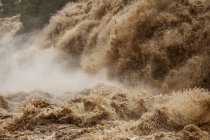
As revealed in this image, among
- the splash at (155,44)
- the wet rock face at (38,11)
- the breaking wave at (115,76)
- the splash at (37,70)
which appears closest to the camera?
the breaking wave at (115,76)

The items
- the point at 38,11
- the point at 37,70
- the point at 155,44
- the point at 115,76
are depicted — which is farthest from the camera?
the point at 38,11

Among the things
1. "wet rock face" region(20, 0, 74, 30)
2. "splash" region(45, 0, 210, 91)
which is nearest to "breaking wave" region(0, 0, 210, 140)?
"splash" region(45, 0, 210, 91)

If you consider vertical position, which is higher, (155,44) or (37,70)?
(155,44)

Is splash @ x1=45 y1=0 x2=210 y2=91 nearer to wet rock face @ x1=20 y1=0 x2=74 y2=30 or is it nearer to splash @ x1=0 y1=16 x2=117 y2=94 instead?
splash @ x1=0 y1=16 x2=117 y2=94

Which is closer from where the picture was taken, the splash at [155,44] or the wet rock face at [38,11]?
the splash at [155,44]

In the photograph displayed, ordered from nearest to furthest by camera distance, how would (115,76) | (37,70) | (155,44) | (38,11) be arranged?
(155,44), (115,76), (37,70), (38,11)

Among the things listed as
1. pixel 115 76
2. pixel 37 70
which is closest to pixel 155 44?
pixel 115 76

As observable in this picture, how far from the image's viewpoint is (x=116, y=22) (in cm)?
1474

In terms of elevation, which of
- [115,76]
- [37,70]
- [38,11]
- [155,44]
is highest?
[155,44]

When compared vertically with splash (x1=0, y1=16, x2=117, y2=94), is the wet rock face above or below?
above

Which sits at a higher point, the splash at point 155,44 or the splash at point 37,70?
the splash at point 155,44

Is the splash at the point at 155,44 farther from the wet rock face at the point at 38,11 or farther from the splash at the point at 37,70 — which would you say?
the wet rock face at the point at 38,11

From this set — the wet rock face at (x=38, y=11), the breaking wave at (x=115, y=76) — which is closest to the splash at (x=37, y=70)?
the breaking wave at (x=115, y=76)

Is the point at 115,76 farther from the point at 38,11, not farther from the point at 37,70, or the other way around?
the point at 38,11
